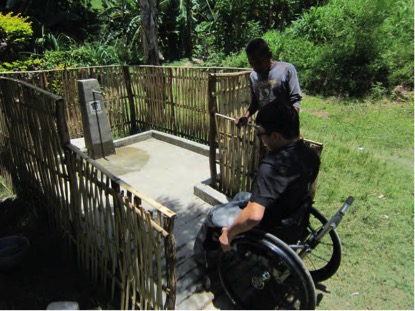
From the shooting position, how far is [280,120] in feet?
7.67

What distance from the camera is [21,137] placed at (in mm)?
4270

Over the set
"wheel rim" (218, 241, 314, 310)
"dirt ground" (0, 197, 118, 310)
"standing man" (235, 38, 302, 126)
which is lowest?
"dirt ground" (0, 197, 118, 310)

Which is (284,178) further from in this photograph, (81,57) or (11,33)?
(81,57)

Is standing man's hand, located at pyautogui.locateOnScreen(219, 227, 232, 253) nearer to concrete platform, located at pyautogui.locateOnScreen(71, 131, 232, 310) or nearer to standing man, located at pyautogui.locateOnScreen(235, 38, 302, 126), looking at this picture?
concrete platform, located at pyautogui.locateOnScreen(71, 131, 232, 310)

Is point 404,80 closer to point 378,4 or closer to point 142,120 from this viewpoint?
point 378,4

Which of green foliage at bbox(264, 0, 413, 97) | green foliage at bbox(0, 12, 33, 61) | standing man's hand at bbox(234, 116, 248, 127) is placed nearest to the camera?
standing man's hand at bbox(234, 116, 248, 127)

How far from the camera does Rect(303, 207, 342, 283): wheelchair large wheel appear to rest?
2.93m

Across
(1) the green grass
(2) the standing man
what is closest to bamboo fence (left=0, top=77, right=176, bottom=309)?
(1) the green grass

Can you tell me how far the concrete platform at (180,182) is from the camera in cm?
311

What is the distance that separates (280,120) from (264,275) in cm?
121

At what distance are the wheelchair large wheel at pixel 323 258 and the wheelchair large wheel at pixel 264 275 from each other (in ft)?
1.35

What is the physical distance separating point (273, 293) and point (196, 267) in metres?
0.92

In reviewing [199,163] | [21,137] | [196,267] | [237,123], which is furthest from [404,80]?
[21,137]

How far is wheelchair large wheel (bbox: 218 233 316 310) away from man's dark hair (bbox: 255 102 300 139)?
0.77 m
